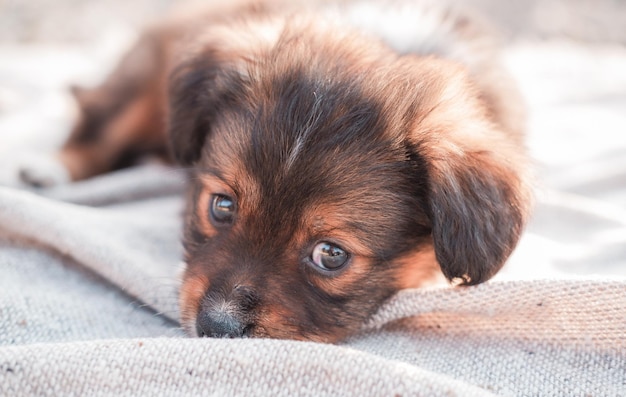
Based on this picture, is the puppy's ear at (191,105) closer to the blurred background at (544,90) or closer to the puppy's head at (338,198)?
the puppy's head at (338,198)

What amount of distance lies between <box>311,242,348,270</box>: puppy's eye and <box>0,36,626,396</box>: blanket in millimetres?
191

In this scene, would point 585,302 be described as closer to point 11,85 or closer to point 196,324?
point 196,324

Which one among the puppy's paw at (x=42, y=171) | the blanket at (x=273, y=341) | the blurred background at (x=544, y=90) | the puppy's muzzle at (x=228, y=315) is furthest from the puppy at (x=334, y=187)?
the puppy's paw at (x=42, y=171)

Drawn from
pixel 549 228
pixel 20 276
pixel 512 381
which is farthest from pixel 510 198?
pixel 20 276

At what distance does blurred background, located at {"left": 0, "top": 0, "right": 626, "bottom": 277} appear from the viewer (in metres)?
2.21

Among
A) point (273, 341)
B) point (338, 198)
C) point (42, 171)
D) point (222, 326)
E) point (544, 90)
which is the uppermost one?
point (338, 198)

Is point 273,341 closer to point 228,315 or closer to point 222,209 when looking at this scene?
point 228,315

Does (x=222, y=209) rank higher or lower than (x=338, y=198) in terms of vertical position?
lower

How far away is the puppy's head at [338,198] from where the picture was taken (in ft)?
5.22

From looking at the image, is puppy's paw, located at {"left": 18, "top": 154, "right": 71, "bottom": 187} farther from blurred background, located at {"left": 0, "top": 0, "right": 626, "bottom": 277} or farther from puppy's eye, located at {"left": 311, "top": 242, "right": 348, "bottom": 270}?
puppy's eye, located at {"left": 311, "top": 242, "right": 348, "bottom": 270}

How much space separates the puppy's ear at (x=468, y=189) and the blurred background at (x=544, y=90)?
Result: 0.61 ft

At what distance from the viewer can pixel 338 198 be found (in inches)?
63.0

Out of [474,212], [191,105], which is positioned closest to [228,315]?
[474,212]

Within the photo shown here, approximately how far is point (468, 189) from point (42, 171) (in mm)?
1773
